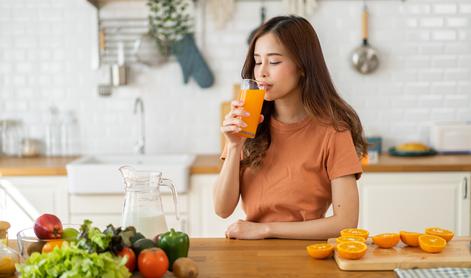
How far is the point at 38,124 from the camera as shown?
4.26 m

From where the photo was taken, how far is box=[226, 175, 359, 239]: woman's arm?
2061 mm

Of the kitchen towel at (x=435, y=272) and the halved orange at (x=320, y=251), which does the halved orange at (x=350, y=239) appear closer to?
the halved orange at (x=320, y=251)

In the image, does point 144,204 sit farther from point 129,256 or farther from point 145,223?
point 129,256

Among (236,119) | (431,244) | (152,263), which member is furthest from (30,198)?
(431,244)

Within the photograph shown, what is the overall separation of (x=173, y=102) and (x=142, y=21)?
0.54 meters

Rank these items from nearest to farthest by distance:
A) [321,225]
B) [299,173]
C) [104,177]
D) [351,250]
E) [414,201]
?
[351,250] → [321,225] → [299,173] → [104,177] → [414,201]

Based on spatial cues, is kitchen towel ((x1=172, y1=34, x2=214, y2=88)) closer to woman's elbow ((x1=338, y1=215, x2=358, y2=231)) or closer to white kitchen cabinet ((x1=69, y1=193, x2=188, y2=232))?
white kitchen cabinet ((x1=69, y1=193, x2=188, y2=232))

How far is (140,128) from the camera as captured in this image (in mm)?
4227

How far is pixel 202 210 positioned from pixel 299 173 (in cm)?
146

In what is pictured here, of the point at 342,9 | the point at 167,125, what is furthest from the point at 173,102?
the point at 342,9

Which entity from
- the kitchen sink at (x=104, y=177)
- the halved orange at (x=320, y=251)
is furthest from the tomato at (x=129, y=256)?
the kitchen sink at (x=104, y=177)

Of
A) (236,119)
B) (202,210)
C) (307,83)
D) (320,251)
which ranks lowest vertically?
(202,210)

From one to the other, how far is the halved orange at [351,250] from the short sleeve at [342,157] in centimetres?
46

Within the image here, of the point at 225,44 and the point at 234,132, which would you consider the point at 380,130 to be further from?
the point at 234,132
